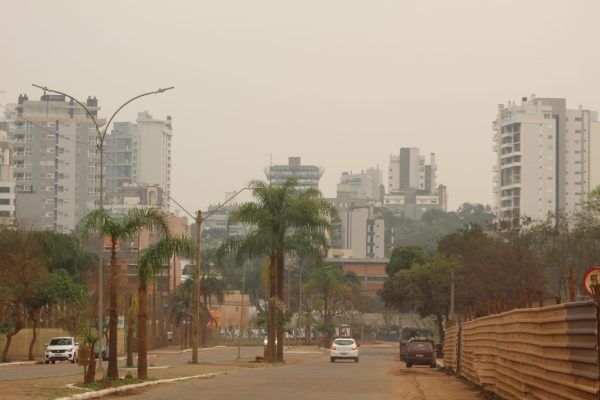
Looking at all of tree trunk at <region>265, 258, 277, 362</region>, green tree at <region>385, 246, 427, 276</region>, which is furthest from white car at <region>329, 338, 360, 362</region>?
green tree at <region>385, 246, 427, 276</region>

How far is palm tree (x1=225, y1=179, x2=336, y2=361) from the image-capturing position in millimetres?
62375

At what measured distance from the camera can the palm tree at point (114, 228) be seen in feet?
113

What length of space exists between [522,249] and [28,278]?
3576cm

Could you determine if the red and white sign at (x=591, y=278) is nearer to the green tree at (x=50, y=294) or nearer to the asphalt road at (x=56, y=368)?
the asphalt road at (x=56, y=368)

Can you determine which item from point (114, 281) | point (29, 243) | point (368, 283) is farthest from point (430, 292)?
point (368, 283)

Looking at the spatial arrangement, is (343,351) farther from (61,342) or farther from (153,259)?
(153,259)

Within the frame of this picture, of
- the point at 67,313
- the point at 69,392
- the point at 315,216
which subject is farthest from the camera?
the point at 67,313

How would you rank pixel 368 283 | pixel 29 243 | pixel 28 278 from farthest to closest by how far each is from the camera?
pixel 368 283 < pixel 29 243 < pixel 28 278

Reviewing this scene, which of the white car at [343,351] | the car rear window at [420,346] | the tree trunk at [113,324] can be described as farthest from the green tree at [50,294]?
the tree trunk at [113,324]

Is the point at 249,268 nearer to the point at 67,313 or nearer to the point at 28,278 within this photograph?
the point at 67,313

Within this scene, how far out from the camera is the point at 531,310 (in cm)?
2212

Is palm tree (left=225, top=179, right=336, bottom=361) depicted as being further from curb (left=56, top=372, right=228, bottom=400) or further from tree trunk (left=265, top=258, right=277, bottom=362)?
curb (left=56, top=372, right=228, bottom=400)

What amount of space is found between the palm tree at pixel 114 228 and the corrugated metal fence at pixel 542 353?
9827 millimetres

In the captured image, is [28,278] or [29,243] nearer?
[28,278]
